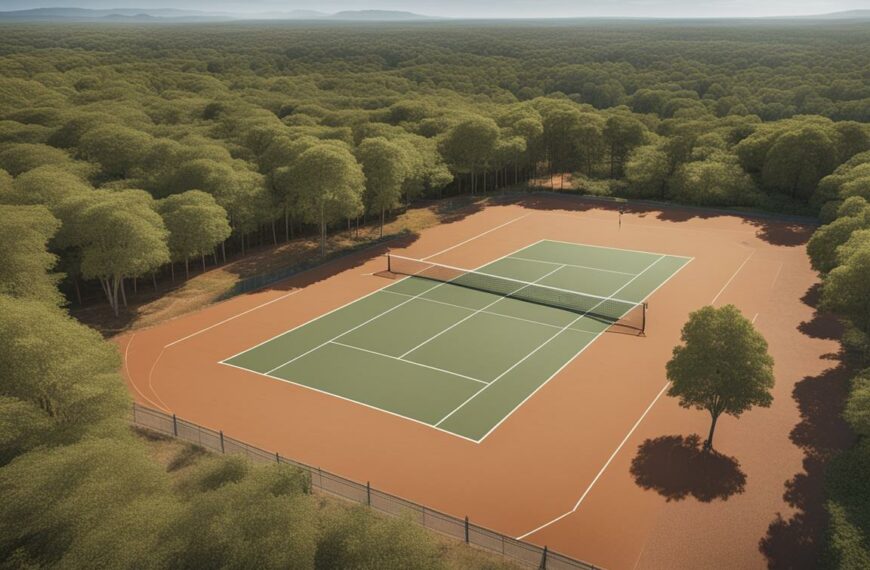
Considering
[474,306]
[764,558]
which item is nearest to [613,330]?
[474,306]

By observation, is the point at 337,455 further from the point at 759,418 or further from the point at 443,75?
the point at 443,75

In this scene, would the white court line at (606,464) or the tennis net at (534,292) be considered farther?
the tennis net at (534,292)

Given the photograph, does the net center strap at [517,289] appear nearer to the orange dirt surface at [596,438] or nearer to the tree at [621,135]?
the orange dirt surface at [596,438]

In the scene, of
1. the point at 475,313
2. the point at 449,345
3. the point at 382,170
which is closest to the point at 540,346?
the point at 449,345

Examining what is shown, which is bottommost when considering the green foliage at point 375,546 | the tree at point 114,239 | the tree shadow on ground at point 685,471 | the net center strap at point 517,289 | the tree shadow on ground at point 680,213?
the tree shadow on ground at point 680,213

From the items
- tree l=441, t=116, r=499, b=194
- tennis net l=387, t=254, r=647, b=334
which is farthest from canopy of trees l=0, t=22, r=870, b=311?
tennis net l=387, t=254, r=647, b=334

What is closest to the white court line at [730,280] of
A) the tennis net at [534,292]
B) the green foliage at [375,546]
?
the tennis net at [534,292]

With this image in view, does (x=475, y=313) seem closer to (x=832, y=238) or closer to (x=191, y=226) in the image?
(x=191, y=226)
